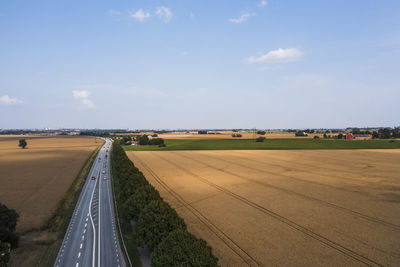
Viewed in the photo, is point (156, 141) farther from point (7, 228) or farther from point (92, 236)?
point (7, 228)

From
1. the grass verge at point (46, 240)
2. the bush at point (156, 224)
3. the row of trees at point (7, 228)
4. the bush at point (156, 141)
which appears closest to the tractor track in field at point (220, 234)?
the bush at point (156, 224)

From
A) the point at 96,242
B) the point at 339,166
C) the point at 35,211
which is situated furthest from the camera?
the point at 339,166

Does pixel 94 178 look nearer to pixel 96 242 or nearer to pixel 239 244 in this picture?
pixel 96 242

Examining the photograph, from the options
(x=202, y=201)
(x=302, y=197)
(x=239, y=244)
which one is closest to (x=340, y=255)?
(x=239, y=244)

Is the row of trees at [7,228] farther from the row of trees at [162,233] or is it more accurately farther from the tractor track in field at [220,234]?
the tractor track in field at [220,234]

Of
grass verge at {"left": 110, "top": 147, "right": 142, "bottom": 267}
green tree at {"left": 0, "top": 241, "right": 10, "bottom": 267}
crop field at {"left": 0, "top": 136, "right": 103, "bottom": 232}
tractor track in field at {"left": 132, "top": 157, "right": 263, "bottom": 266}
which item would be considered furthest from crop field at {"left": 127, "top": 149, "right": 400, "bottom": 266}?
crop field at {"left": 0, "top": 136, "right": 103, "bottom": 232}

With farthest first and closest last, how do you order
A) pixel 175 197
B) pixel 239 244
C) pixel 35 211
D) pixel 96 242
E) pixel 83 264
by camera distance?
1. pixel 175 197
2. pixel 35 211
3. pixel 96 242
4. pixel 239 244
5. pixel 83 264

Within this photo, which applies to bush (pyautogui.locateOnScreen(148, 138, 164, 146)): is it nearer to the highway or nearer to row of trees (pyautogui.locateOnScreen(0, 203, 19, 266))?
the highway
